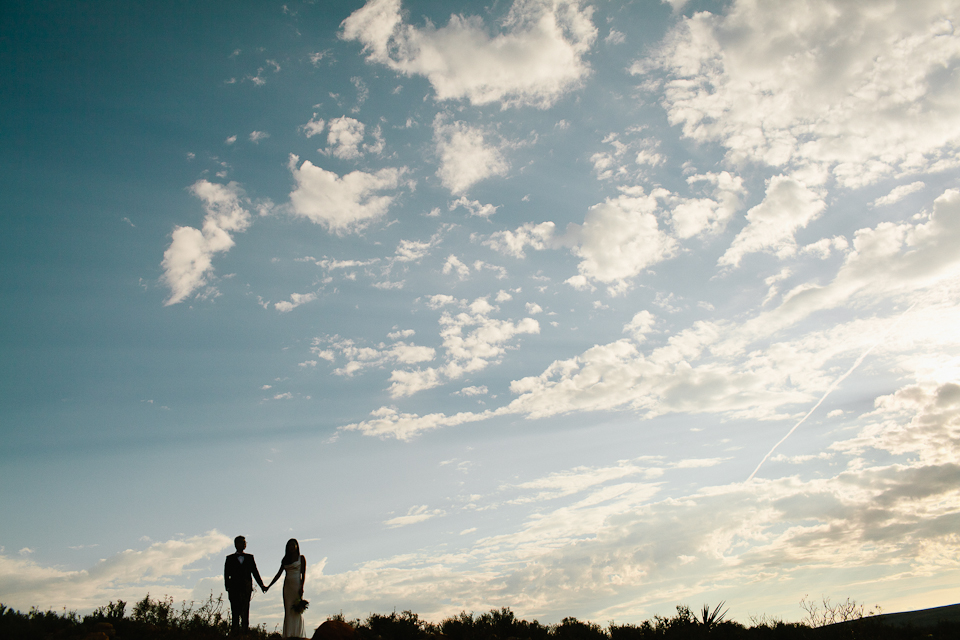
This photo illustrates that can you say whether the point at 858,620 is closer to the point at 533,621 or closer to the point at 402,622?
the point at 533,621

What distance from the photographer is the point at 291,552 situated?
1142 centimetres

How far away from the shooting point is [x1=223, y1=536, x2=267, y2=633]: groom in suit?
11469 mm

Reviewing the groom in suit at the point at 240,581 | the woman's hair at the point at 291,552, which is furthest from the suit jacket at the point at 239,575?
the woman's hair at the point at 291,552

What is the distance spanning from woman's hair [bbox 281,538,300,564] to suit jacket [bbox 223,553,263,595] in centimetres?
99

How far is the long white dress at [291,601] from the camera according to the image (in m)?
11.2

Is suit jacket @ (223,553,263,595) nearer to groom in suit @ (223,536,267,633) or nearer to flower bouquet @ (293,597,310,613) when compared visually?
groom in suit @ (223,536,267,633)

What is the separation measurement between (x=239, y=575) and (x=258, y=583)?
0.54 metres

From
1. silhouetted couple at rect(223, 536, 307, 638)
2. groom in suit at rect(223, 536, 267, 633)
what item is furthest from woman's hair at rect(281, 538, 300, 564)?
groom in suit at rect(223, 536, 267, 633)

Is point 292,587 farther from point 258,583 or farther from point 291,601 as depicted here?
point 258,583

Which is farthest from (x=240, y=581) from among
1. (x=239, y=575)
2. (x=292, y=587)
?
(x=292, y=587)

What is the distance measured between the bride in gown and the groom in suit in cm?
59

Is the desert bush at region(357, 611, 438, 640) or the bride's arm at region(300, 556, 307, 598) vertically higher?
the bride's arm at region(300, 556, 307, 598)

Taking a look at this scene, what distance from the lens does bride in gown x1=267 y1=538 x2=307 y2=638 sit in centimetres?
1121

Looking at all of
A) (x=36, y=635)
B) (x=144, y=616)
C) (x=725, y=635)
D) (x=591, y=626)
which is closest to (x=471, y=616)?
(x=591, y=626)
